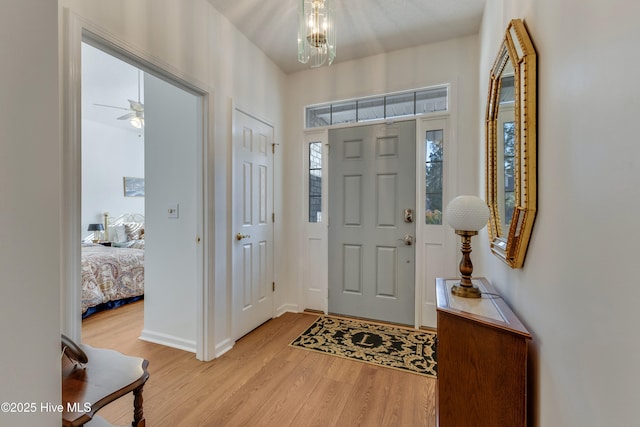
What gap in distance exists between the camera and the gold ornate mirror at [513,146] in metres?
1.10

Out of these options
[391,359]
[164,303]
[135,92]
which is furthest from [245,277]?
[135,92]

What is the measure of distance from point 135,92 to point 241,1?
3112 millimetres

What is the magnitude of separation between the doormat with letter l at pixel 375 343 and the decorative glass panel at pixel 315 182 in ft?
3.86

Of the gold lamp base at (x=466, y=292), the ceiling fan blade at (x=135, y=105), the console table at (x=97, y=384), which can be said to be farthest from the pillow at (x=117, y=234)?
the gold lamp base at (x=466, y=292)

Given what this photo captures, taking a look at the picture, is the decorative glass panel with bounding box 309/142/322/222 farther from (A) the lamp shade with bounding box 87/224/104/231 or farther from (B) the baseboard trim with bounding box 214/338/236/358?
(A) the lamp shade with bounding box 87/224/104/231

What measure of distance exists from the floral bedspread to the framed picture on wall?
261 cm

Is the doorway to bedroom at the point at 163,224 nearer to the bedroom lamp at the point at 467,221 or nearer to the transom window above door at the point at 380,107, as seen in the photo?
the transom window above door at the point at 380,107

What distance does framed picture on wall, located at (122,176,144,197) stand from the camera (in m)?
6.13

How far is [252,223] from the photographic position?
2.81m

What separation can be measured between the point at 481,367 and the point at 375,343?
1520mm

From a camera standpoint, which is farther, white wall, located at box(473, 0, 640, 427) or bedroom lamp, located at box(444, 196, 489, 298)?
bedroom lamp, located at box(444, 196, 489, 298)

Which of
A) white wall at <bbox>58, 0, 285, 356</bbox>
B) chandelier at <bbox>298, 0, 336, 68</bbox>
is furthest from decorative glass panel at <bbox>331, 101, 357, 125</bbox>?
chandelier at <bbox>298, 0, 336, 68</bbox>

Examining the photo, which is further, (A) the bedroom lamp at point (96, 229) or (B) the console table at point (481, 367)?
(A) the bedroom lamp at point (96, 229)

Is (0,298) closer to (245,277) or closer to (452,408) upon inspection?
(452,408)
